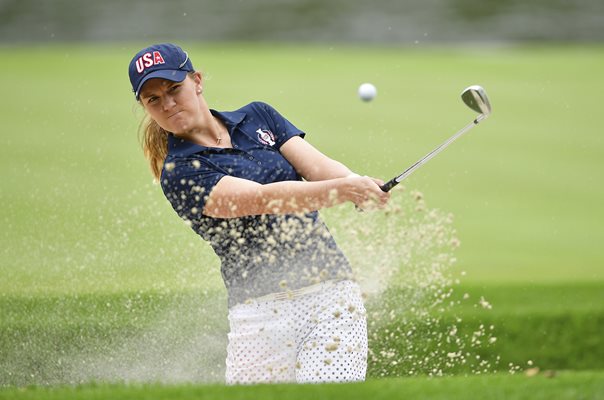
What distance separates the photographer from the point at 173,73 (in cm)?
386

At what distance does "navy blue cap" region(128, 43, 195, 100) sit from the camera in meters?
3.84

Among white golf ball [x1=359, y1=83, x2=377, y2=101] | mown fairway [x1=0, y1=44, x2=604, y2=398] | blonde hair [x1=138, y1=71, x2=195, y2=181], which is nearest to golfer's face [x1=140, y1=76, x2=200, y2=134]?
blonde hair [x1=138, y1=71, x2=195, y2=181]

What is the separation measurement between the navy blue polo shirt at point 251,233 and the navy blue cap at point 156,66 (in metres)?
0.25

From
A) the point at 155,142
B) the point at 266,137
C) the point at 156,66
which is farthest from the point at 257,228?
the point at 156,66

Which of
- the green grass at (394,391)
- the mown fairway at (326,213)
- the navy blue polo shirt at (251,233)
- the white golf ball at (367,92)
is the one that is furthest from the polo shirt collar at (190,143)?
the white golf ball at (367,92)

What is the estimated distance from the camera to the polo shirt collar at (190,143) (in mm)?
3895

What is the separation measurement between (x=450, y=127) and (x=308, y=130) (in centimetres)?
154

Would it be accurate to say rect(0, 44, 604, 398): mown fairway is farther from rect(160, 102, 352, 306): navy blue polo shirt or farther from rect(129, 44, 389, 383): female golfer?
rect(160, 102, 352, 306): navy blue polo shirt

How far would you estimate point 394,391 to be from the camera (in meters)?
3.56

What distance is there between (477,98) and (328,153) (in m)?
5.57

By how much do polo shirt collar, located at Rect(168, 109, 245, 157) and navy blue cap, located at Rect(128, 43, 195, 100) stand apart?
0.71ft

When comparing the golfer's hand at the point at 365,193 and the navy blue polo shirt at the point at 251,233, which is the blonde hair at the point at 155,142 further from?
the golfer's hand at the point at 365,193

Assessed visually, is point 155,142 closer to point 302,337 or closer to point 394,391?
point 302,337

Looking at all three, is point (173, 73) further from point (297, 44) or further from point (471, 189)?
point (297, 44)
